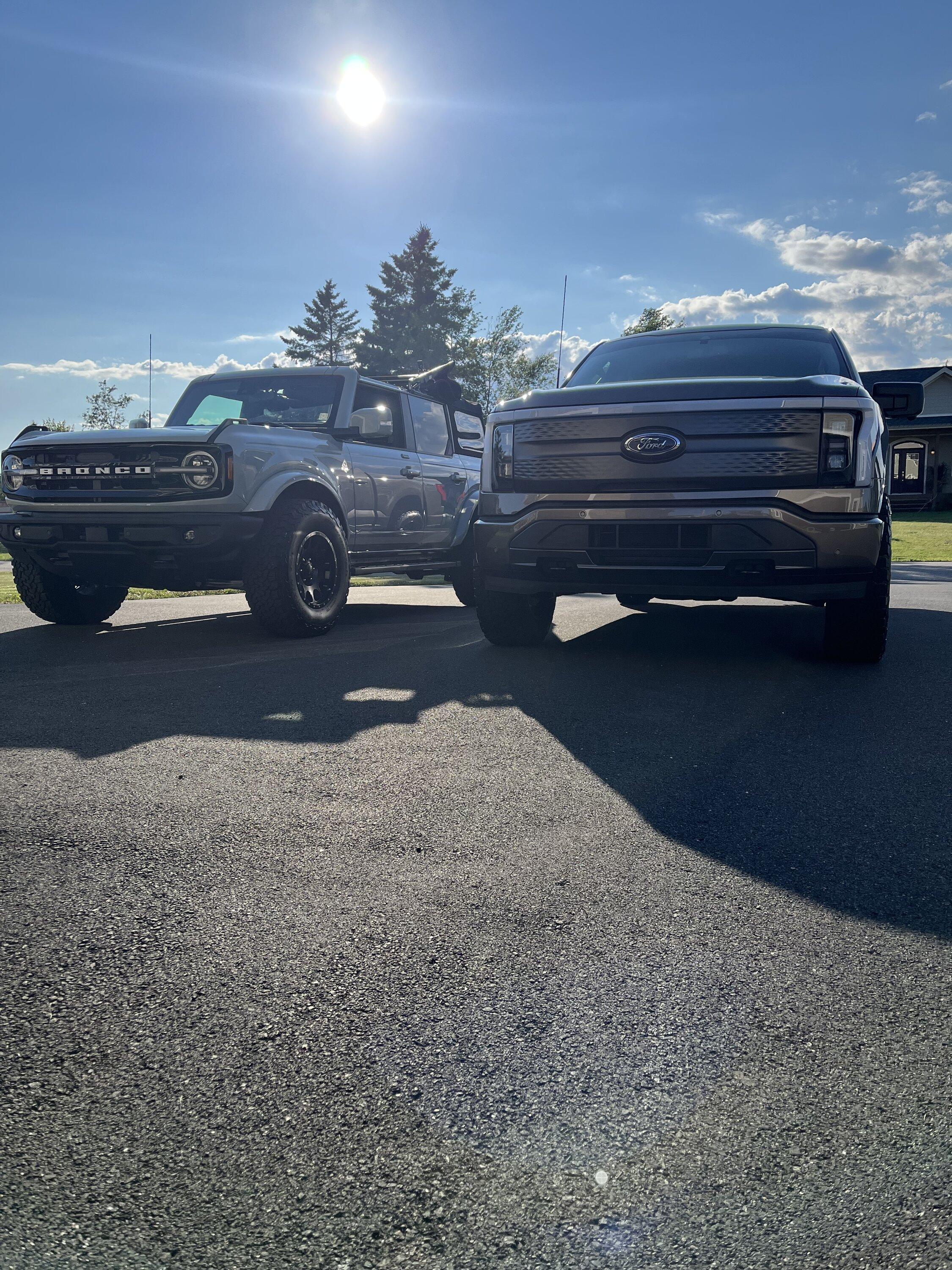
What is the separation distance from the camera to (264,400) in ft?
27.9

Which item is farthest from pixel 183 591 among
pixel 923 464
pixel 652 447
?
pixel 923 464

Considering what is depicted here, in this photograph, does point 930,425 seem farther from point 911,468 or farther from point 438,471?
point 438,471

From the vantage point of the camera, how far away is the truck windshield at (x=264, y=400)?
8.27 m

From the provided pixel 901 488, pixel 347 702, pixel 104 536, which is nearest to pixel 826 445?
pixel 347 702

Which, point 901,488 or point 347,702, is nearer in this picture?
point 347,702

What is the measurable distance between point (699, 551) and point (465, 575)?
445 centimetres

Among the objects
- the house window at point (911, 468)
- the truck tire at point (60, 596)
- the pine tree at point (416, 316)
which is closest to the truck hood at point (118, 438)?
the truck tire at point (60, 596)

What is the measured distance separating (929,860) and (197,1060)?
1977 millimetres

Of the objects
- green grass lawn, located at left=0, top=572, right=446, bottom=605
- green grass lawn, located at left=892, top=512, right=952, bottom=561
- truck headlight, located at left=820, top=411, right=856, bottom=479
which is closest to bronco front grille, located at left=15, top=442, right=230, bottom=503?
green grass lawn, located at left=0, top=572, right=446, bottom=605

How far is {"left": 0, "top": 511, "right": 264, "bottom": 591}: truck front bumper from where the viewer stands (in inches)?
258

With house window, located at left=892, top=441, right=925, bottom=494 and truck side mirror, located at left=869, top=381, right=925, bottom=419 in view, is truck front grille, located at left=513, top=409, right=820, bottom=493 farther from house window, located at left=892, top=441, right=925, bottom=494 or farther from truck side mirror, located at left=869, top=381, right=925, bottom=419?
house window, located at left=892, top=441, right=925, bottom=494

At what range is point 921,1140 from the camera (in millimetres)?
1595

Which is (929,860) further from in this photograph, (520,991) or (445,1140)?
(445,1140)

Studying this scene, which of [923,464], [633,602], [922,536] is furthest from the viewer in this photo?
[923,464]
